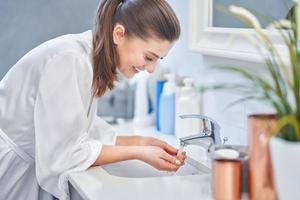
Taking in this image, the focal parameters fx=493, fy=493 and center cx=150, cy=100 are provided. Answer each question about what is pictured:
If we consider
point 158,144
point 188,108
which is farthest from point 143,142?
point 188,108

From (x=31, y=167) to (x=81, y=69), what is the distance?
0.41 m

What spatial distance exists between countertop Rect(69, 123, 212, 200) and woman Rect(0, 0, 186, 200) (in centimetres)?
9

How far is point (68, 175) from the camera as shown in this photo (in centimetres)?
142

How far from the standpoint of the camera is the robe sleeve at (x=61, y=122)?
1.42 meters

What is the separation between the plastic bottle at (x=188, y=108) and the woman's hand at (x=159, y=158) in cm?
42

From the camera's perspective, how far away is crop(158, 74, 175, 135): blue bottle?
2.02 metres

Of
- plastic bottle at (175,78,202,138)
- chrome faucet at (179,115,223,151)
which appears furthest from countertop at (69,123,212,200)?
plastic bottle at (175,78,202,138)

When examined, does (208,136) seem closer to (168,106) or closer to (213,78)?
(213,78)

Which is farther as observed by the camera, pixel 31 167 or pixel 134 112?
pixel 134 112

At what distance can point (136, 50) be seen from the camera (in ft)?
5.15

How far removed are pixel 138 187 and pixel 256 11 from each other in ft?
2.19

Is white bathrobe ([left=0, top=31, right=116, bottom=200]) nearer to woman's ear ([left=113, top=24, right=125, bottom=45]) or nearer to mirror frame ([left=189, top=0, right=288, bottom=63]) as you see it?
woman's ear ([left=113, top=24, right=125, bottom=45])

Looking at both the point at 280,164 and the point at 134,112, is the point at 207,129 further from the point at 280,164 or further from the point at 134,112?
the point at 134,112

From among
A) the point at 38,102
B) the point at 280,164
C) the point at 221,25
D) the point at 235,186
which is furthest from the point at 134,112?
the point at 280,164
